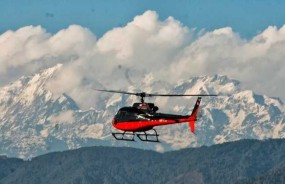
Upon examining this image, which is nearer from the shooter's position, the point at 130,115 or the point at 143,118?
the point at 143,118

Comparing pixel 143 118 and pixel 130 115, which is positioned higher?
pixel 130 115

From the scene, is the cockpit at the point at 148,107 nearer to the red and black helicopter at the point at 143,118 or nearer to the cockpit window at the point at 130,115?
the red and black helicopter at the point at 143,118

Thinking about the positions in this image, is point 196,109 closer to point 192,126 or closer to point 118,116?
point 192,126

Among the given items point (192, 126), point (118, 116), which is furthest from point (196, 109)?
point (118, 116)

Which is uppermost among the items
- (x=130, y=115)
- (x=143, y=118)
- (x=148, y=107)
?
(x=148, y=107)

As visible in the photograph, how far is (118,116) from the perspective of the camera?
7234 inches

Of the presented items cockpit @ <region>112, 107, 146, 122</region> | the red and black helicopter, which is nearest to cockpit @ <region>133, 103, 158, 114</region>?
the red and black helicopter

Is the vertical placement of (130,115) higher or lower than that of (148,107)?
lower

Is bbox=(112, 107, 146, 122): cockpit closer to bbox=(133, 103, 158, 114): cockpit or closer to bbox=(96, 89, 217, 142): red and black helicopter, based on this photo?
bbox=(96, 89, 217, 142): red and black helicopter

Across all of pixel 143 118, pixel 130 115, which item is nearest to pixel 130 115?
pixel 130 115

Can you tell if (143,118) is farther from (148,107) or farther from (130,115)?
(130,115)

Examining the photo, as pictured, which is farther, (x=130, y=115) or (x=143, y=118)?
(x=130, y=115)

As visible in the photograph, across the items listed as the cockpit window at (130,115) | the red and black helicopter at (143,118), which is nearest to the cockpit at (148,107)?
the red and black helicopter at (143,118)

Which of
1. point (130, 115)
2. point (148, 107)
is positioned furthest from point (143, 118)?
point (130, 115)
